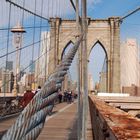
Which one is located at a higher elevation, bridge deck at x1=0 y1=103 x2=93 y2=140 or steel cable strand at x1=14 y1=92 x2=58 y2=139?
steel cable strand at x1=14 y1=92 x2=58 y2=139

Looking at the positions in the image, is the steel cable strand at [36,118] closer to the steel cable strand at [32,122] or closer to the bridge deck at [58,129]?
the steel cable strand at [32,122]

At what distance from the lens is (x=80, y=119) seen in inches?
197

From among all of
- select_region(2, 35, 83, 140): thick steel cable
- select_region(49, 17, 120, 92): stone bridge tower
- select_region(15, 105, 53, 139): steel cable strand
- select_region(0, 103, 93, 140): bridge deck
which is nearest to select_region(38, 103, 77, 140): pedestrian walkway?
select_region(0, 103, 93, 140): bridge deck

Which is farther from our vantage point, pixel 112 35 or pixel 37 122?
pixel 112 35

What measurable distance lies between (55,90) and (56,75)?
0.32 ft

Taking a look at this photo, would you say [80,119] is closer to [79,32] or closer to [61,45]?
[79,32]

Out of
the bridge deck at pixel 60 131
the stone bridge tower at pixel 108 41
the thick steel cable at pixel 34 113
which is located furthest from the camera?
the stone bridge tower at pixel 108 41

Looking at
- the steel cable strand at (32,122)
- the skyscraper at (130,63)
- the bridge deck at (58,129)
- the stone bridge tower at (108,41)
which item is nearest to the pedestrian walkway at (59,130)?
the bridge deck at (58,129)

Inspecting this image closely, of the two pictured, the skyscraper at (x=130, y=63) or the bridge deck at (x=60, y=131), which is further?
the skyscraper at (x=130, y=63)

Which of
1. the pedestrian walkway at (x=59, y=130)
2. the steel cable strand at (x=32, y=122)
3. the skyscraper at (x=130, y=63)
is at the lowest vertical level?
the pedestrian walkway at (x=59, y=130)

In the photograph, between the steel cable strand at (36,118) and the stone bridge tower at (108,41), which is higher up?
the stone bridge tower at (108,41)

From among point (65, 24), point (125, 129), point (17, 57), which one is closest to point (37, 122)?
point (125, 129)

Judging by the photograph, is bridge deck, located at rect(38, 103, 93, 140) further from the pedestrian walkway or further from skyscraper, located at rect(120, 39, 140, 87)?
skyscraper, located at rect(120, 39, 140, 87)

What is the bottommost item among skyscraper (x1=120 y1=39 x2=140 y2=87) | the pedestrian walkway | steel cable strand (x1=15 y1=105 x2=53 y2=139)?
the pedestrian walkway
